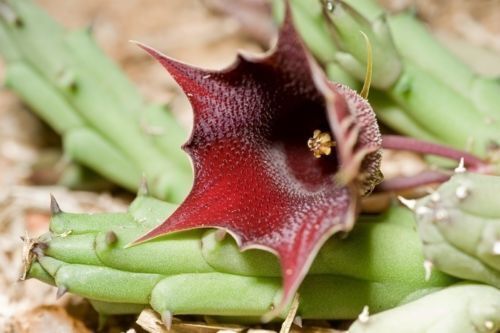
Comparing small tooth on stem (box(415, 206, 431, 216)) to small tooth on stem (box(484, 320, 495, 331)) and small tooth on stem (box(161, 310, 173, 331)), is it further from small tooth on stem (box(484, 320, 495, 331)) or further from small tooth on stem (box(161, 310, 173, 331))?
small tooth on stem (box(161, 310, 173, 331))

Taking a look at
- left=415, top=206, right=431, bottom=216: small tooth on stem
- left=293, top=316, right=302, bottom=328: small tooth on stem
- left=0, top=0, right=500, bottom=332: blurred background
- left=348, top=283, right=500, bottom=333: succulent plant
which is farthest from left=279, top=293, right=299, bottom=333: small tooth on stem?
left=0, top=0, right=500, bottom=332: blurred background

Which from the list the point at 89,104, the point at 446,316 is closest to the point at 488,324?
the point at 446,316

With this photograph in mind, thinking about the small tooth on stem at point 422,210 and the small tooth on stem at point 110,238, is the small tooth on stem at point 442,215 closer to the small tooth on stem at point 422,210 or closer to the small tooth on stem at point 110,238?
the small tooth on stem at point 422,210

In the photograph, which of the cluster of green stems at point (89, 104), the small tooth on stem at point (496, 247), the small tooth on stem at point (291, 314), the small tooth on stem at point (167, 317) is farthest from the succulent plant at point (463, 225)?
the cluster of green stems at point (89, 104)

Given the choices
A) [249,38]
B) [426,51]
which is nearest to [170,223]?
[426,51]

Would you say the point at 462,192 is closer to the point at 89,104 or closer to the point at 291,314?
the point at 291,314

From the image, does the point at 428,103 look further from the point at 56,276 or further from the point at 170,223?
the point at 56,276

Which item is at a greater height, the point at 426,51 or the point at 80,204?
the point at 426,51
